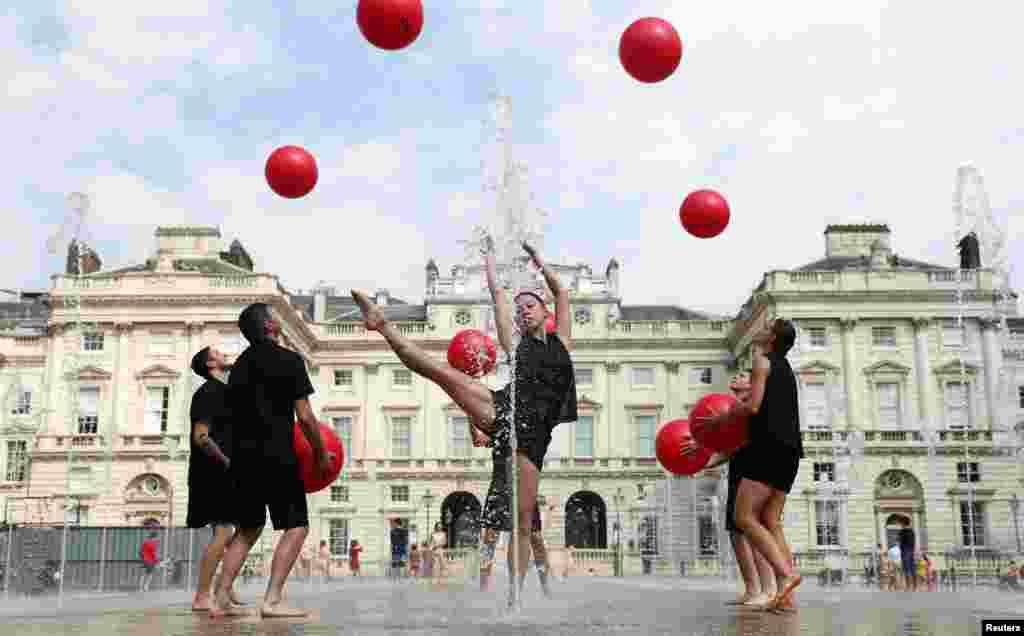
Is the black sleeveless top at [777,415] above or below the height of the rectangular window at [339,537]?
above

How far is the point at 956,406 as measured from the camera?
4481 centimetres

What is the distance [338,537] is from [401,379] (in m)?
8.07

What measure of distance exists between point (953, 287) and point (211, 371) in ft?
142

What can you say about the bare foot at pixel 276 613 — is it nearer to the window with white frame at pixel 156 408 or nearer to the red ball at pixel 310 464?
the red ball at pixel 310 464

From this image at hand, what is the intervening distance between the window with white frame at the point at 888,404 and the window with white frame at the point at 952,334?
9.28 feet

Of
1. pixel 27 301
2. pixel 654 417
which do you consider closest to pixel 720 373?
pixel 654 417

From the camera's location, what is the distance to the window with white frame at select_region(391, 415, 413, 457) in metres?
50.4

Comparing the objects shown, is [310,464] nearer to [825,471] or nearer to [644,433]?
[825,471]

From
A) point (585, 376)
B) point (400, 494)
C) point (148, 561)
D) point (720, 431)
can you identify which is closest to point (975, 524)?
point (585, 376)

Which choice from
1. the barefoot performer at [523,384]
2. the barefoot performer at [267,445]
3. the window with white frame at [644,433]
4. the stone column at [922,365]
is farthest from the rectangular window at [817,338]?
the barefoot performer at [267,445]

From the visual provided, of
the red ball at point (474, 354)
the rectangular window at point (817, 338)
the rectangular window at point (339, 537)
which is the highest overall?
the rectangular window at point (817, 338)

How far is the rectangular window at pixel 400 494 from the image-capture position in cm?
4878

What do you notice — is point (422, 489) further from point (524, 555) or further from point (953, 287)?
point (524, 555)

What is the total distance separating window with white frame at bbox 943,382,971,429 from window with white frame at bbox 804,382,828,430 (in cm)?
506
